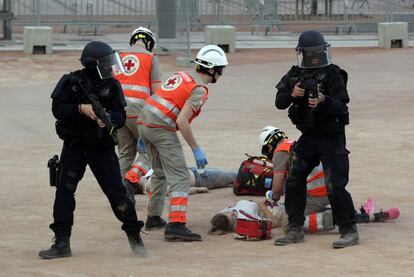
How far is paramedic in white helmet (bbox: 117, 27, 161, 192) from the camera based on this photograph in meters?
10.2

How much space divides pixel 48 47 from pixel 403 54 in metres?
7.86

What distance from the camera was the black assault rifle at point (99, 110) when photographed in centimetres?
785

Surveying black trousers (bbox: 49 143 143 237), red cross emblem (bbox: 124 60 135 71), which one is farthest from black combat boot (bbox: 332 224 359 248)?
red cross emblem (bbox: 124 60 135 71)

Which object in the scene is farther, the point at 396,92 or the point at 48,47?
the point at 48,47

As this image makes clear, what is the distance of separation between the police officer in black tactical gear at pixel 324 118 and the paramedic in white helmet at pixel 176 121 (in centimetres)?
70

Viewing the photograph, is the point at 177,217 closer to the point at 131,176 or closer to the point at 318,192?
the point at 318,192

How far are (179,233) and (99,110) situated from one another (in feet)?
4.78

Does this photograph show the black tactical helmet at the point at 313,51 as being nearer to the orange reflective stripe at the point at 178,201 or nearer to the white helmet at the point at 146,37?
the orange reflective stripe at the point at 178,201

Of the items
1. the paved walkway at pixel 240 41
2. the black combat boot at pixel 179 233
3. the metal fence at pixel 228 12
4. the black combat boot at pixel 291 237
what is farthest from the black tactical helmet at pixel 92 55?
the paved walkway at pixel 240 41

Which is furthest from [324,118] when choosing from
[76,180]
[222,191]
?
[222,191]

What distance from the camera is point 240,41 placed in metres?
→ 27.1

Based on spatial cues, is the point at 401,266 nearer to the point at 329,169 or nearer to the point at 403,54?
the point at 329,169

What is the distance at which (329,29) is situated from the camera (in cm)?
2839

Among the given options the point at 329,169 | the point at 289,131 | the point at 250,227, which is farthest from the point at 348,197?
the point at 289,131
